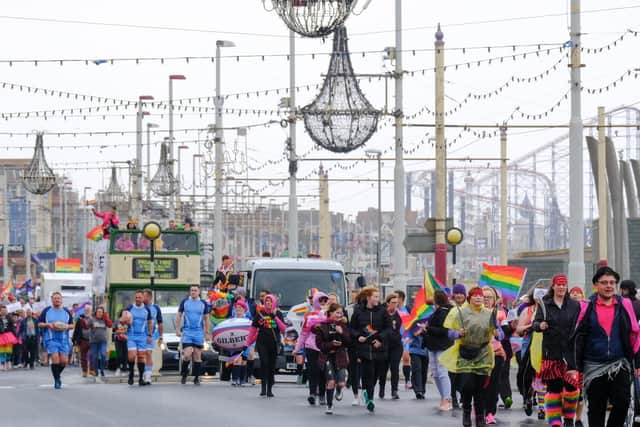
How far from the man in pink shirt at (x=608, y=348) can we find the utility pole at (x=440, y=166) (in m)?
17.6

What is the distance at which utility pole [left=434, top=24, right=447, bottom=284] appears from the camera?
32.8 meters

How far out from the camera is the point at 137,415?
66.4ft

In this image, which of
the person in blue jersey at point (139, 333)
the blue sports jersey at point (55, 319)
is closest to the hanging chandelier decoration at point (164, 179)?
the blue sports jersey at point (55, 319)

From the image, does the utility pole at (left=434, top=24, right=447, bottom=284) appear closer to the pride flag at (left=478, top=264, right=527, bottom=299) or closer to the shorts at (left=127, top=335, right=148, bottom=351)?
the shorts at (left=127, top=335, right=148, bottom=351)

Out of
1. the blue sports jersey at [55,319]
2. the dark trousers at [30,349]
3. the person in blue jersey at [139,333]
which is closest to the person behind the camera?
the person in blue jersey at [139,333]

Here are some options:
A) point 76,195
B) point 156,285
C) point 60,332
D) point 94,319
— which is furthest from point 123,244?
point 76,195

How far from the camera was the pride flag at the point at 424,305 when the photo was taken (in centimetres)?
2488

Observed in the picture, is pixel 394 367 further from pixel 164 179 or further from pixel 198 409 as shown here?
pixel 164 179

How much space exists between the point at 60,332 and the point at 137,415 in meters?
8.61

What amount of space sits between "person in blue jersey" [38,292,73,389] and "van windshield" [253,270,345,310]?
4.66m

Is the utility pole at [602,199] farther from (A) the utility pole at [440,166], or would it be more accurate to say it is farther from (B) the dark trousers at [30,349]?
(B) the dark trousers at [30,349]

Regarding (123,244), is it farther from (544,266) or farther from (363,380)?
(544,266)

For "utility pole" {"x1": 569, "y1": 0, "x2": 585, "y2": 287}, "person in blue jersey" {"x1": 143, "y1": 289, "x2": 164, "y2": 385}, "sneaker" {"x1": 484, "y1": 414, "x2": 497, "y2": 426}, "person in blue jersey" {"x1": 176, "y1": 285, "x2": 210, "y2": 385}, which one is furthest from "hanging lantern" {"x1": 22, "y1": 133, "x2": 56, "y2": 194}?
"sneaker" {"x1": 484, "y1": 414, "x2": 497, "y2": 426}

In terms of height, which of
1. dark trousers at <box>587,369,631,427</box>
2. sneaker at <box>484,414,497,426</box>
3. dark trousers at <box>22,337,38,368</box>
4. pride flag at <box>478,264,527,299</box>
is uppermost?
pride flag at <box>478,264,527,299</box>
